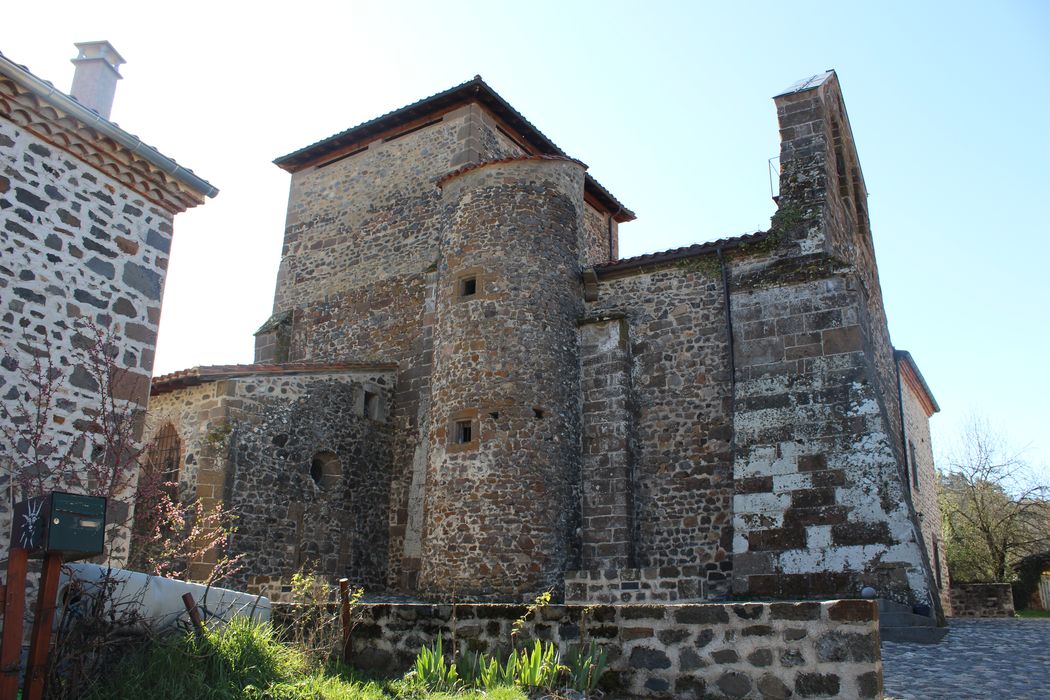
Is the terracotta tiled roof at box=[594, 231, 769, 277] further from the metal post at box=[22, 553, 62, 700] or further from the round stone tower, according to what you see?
the metal post at box=[22, 553, 62, 700]

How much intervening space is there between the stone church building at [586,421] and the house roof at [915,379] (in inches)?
50.1

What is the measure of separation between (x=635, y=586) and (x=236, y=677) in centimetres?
603

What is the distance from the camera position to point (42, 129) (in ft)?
24.7

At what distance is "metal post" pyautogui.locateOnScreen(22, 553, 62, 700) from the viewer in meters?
4.88

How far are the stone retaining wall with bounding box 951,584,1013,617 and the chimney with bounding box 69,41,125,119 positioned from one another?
18016 millimetres

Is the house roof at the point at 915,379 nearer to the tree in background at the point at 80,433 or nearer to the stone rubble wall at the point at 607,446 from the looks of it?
the stone rubble wall at the point at 607,446

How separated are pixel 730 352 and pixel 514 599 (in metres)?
4.74

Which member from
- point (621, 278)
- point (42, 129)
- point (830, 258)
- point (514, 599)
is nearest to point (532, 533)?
point (514, 599)

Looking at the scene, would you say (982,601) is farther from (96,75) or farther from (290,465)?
(96,75)

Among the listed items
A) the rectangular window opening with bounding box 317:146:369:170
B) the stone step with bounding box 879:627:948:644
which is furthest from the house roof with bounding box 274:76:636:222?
the stone step with bounding box 879:627:948:644

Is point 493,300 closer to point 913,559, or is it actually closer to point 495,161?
point 495,161

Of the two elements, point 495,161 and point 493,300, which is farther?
point 495,161

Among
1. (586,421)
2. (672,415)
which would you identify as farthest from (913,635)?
(586,421)

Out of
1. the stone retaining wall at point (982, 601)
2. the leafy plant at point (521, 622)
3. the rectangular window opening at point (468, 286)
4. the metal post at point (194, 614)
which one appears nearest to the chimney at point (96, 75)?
the metal post at point (194, 614)
